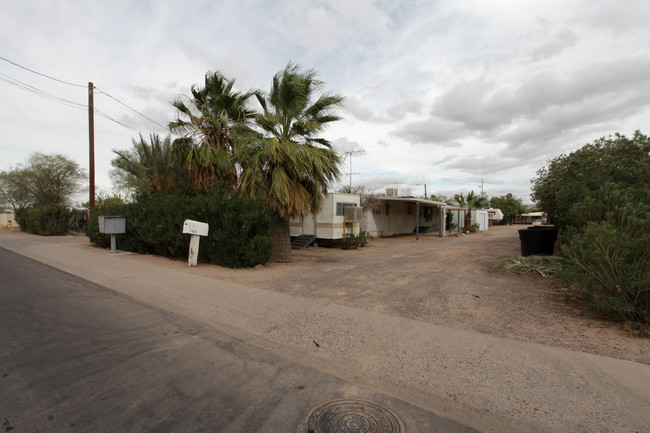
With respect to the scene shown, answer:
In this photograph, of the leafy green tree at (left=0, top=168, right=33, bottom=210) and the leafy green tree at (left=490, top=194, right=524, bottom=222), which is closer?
the leafy green tree at (left=0, top=168, right=33, bottom=210)

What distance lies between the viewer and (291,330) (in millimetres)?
4746

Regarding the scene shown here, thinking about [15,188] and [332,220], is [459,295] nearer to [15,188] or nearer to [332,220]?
[332,220]

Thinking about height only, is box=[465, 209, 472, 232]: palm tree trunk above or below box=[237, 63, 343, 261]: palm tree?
below

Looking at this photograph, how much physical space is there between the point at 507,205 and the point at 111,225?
67.6 m

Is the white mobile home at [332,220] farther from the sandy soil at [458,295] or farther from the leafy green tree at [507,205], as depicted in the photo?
the leafy green tree at [507,205]

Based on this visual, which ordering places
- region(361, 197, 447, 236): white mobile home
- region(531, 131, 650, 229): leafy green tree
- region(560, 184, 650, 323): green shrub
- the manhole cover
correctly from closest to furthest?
the manhole cover → region(560, 184, 650, 323): green shrub → region(531, 131, 650, 229): leafy green tree → region(361, 197, 447, 236): white mobile home

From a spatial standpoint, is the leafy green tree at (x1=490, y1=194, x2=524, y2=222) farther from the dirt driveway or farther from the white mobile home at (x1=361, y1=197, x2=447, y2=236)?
the dirt driveway

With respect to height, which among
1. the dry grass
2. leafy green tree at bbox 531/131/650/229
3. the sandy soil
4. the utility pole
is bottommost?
the sandy soil

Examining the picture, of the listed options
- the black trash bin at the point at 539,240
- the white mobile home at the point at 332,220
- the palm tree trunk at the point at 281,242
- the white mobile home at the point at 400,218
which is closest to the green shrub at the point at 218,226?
the palm tree trunk at the point at 281,242

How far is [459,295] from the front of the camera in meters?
6.78

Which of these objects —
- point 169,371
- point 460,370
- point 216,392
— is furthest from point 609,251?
point 169,371

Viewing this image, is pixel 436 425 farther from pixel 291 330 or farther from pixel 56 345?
pixel 56 345

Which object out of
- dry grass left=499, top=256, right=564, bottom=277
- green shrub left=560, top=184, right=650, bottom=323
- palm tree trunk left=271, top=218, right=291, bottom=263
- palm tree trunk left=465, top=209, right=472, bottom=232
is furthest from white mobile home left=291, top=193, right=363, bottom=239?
palm tree trunk left=465, top=209, right=472, bottom=232

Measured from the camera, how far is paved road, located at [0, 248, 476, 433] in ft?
8.64
